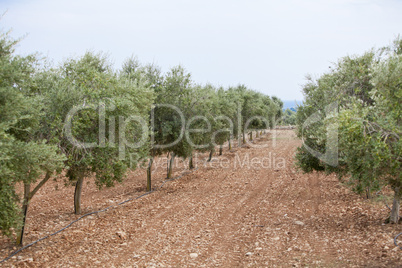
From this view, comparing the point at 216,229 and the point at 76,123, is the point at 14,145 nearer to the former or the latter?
the point at 76,123

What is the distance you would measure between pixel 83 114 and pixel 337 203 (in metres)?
12.4

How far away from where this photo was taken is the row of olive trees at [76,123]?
317 inches

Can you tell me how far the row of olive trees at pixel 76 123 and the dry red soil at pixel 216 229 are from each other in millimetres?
1759

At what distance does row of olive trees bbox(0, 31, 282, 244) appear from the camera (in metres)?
8.05

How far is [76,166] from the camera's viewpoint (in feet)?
39.5

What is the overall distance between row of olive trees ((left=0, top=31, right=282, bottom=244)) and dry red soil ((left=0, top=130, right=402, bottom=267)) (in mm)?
1759

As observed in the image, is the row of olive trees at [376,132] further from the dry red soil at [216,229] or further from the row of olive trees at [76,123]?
the row of olive trees at [76,123]

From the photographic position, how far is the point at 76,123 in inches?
402

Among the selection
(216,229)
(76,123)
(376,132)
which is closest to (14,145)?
(76,123)

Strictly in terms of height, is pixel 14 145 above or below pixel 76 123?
below

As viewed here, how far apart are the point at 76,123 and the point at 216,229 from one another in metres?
6.50

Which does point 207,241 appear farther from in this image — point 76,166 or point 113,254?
point 76,166

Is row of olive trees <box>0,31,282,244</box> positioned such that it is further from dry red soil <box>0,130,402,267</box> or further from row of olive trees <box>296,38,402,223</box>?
row of olive trees <box>296,38,402,223</box>

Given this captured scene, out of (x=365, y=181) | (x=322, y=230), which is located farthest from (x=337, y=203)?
(x=365, y=181)
